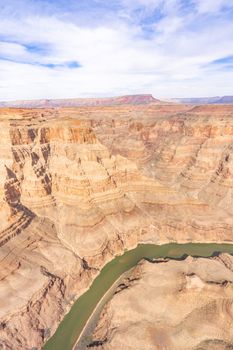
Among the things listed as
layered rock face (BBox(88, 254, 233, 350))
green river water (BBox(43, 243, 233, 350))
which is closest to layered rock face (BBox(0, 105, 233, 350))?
green river water (BBox(43, 243, 233, 350))

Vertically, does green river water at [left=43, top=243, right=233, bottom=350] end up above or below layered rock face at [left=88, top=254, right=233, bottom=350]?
below

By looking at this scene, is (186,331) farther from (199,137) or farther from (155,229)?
(199,137)

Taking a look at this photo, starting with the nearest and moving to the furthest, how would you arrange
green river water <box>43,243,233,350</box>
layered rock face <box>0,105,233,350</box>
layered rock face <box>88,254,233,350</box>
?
layered rock face <box>88,254,233,350</box>
green river water <box>43,243,233,350</box>
layered rock face <box>0,105,233,350</box>

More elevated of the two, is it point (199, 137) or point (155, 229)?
point (199, 137)

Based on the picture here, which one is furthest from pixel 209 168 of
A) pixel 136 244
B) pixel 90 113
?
pixel 90 113

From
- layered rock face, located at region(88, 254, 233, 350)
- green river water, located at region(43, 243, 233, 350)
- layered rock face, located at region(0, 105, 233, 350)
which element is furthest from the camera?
layered rock face, located at region(0, 105, 233, 350)

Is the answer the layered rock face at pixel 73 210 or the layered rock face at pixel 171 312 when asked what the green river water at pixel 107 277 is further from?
the layered rock face at pixel 171 312

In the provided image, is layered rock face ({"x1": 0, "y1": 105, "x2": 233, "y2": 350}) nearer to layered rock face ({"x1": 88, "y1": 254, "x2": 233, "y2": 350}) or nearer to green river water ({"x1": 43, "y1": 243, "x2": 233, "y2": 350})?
green river water ({"x1": 43, "y1": 243, "x2": 233, "y2": 350})

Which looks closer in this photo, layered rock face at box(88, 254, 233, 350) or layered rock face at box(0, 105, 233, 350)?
layered rock face at box(88, 254, 233, 350)
